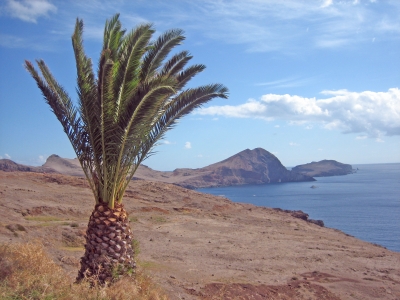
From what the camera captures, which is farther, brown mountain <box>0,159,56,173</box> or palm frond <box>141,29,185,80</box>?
brown mountain <box>0,159,56,173</box>

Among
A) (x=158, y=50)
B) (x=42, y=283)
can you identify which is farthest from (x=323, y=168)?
(x=42, y=283)

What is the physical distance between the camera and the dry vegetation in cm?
629

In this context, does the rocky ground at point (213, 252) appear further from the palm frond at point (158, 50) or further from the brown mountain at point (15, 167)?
the brown mountain at point (15, 167)

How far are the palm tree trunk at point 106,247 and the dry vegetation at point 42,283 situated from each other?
1.16ft

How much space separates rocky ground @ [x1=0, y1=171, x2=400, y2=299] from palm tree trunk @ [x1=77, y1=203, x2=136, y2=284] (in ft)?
6.78

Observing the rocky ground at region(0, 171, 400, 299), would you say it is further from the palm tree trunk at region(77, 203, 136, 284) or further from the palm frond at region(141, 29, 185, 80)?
the palm frond at region(141, 29, 185, 80)

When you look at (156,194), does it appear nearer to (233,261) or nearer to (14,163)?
(233,261)

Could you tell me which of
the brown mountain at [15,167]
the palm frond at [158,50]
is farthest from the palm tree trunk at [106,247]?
the brown mountain at [15,167]

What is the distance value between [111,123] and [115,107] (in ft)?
1.25

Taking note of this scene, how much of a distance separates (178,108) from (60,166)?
69833 mm

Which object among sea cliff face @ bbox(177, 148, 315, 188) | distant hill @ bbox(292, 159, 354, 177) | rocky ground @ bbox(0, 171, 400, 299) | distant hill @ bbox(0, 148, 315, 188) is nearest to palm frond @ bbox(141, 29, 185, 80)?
rocky ground @ bbox(0, 171, 400, 299)

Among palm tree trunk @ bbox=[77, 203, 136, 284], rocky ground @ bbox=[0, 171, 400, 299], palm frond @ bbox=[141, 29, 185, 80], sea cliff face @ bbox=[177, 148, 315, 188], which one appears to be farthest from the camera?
sea cliff face @ bbox=[177, 148, 315, 188]

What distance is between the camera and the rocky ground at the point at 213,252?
12.3 m

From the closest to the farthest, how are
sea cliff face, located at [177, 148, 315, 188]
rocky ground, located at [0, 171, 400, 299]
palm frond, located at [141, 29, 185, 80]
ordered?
1. palm frond, located at [141, 29, 185, 80]
2. rocky ground, located at [0, 171, 400, 299]
3. sea cliff face, located at [177, 148, 315, 188]
